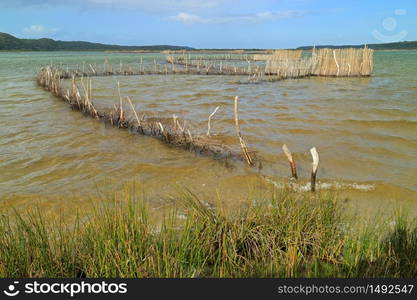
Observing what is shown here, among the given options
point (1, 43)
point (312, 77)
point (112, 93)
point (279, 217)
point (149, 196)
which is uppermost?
point (1, 43)

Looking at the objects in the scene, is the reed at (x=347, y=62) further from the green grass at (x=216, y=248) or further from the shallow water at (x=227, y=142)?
the green grass at (x=216, y=248)

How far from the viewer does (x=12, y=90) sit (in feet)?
61.2

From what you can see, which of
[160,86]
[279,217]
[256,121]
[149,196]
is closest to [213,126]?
[256,121]

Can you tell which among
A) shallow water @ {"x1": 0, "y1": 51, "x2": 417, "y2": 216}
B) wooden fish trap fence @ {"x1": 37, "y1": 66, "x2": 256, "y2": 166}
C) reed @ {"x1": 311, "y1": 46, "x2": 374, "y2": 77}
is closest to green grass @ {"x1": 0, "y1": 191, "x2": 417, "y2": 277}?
shallow water @ {"x1": 0, "y1": 51, "x2": 417, "y2": 216}

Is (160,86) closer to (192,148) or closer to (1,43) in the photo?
(192,148)

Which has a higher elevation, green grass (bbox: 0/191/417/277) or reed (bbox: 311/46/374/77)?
reed (bbox: 311/46/374/77)

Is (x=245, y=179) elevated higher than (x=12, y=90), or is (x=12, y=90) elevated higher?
(x=12, y=90)

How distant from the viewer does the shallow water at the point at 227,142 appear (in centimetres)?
571

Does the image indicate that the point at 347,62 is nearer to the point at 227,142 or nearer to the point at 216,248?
the point at 227,142

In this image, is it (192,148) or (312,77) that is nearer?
(192,148)

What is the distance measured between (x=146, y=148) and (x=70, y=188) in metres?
2.68

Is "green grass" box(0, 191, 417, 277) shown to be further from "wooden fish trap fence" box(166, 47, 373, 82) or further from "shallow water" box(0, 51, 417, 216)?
"wooden fish trap fence" box(166, 47, 373, 82)

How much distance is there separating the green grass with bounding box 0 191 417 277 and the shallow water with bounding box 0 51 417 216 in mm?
664

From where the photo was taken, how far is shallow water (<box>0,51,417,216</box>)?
5707 mm
